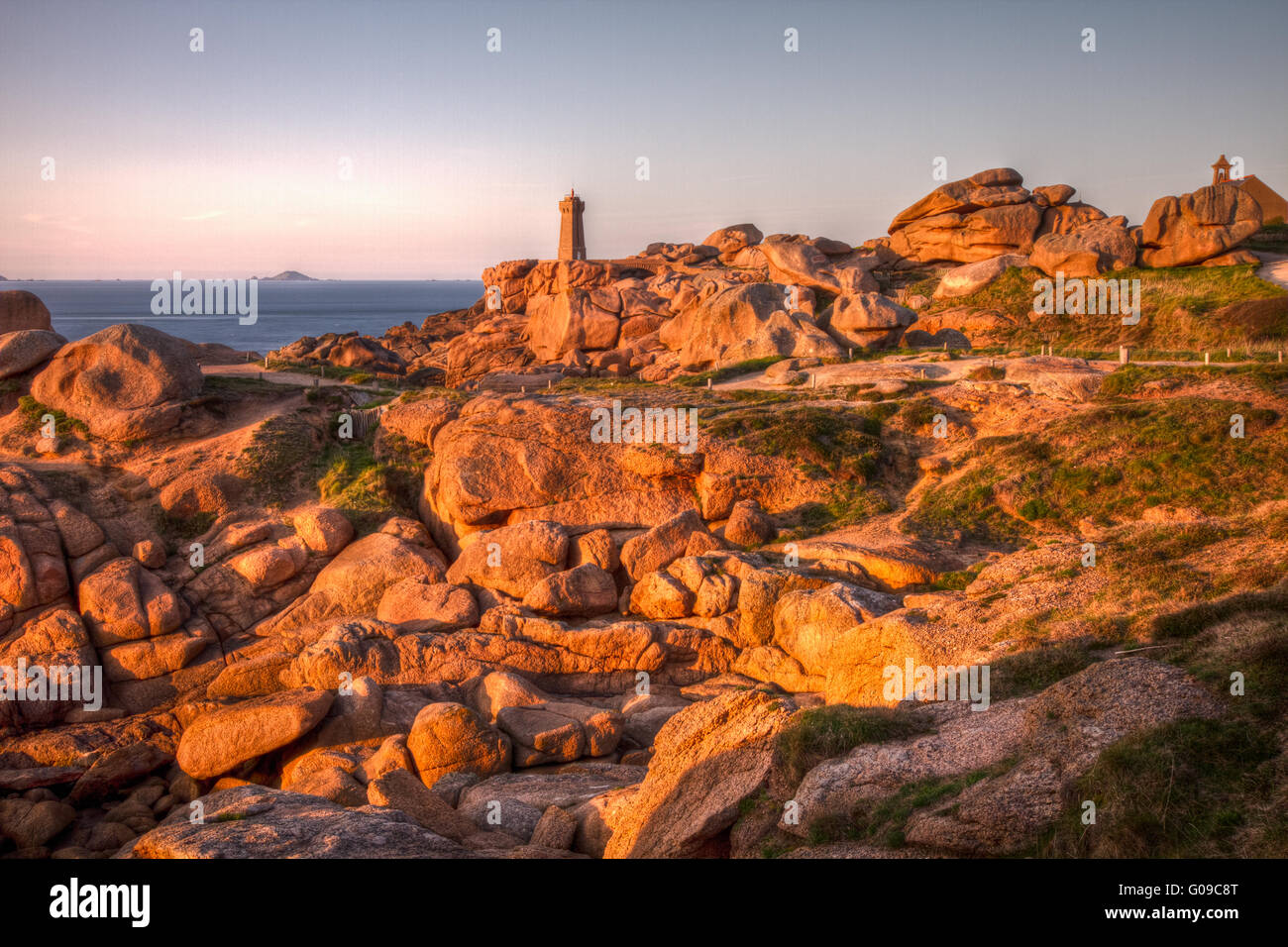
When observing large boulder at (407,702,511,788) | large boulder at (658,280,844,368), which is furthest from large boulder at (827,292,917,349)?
large boulder at (407,702,511,788)

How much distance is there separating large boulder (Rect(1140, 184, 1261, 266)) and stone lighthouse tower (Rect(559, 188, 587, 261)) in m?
49.2

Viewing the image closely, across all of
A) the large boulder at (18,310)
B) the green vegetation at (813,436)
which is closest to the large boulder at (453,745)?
the green vegetation at (813,436)

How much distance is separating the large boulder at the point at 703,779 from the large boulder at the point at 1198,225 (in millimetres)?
52347

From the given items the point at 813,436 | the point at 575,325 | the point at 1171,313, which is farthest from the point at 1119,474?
the point at 575,325

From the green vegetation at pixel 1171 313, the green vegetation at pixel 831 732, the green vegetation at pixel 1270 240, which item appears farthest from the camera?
the green vegetation at pixel 1270 240

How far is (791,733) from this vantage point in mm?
10219

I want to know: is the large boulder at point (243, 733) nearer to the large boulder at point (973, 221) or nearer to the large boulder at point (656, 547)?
the large boulder at point (656, 547)

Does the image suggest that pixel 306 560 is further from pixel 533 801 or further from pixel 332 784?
pixel 533 801

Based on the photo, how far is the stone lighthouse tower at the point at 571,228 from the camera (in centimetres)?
8344

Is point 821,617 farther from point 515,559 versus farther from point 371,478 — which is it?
point 371,478

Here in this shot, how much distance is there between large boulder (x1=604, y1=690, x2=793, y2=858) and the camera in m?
9.52

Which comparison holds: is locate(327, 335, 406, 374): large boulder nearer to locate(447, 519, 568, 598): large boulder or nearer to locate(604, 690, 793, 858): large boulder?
locate(447, 519, 568, 598): large boulder
